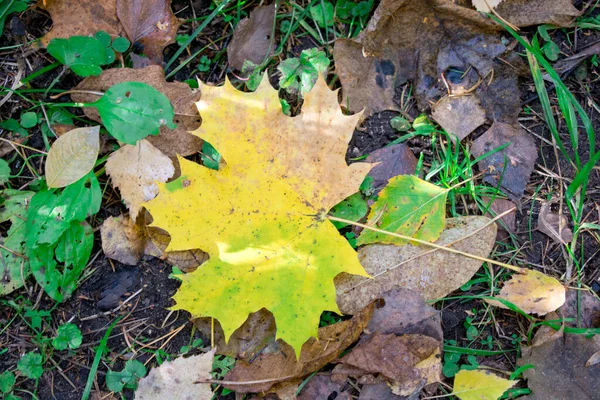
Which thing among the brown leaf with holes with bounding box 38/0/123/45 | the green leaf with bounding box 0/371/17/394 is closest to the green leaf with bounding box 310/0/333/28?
the brown leaf with holes with bounding box 38/0/123/45

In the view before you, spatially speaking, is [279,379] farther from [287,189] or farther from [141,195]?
[141,195]

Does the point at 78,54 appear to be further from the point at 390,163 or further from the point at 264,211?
the point at 390,163

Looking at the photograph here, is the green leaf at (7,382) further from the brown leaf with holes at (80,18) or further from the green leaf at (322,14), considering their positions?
the green leaf at (322,14)

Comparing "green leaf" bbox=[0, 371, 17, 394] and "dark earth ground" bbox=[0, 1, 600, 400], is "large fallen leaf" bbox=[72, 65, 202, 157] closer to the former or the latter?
"dark earth ground" bbox=[0, 1, 600, 400]

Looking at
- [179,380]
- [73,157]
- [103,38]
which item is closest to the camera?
[179,380]

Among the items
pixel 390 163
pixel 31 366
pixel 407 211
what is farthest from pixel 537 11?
pixel 31 366

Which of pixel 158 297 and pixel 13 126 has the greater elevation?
pixel 13 126

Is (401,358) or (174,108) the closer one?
(401,358)

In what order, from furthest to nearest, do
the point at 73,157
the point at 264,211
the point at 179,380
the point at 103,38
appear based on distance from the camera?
the point at 103,38, the point at 73,157, the point at 179,380, the point at 264,211
